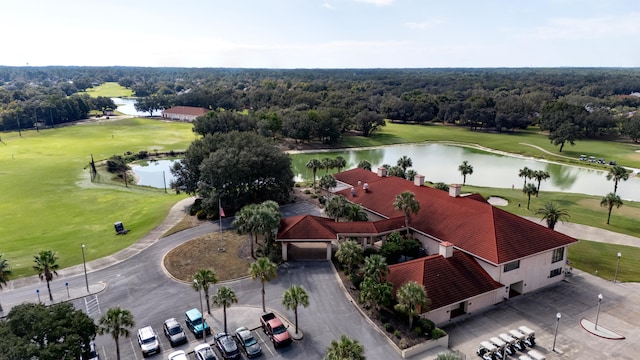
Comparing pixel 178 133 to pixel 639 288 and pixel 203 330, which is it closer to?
pixel 203 330

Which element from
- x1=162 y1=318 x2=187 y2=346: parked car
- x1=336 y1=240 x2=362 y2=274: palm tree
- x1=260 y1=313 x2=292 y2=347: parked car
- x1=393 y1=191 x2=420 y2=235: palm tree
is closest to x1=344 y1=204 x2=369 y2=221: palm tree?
x1=393 y1=191 x2=420 y2=235: palm tree

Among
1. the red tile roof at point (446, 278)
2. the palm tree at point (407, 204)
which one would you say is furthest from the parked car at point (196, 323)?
the palm tree at point (407, 204)

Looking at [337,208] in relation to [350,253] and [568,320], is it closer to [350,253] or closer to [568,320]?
[350,253]

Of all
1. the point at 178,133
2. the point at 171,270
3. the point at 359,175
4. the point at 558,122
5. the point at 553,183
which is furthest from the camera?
the point at 178,133

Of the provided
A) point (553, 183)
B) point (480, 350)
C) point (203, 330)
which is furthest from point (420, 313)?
point (553, 183)

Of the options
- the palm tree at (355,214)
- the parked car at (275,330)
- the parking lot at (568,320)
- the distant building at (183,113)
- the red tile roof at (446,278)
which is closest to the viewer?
the parked car at (275,330)

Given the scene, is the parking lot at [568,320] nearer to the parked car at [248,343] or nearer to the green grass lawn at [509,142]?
the parked car at [248,343]
